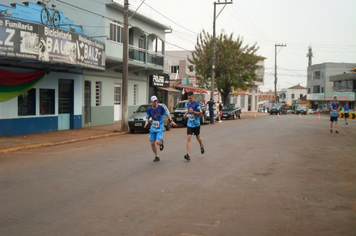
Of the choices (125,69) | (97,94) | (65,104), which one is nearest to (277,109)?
(97,94)

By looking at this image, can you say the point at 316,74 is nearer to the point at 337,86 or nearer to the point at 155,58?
the point at 337,86

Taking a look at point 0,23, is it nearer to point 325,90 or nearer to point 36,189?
point 36,189

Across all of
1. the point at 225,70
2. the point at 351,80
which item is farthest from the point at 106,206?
the point at 351,80

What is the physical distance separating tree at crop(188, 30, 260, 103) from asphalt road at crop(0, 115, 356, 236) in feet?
99.0

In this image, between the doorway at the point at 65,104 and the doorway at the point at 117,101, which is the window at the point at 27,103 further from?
the doorway at the point at 117,101

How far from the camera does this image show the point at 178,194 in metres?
6.84

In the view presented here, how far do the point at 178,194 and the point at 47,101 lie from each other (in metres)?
14.6

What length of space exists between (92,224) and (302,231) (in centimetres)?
282

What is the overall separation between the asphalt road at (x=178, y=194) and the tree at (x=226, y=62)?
99.0ft

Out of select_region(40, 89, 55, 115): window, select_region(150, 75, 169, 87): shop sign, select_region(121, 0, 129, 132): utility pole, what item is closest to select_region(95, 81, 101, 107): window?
select_region(121, 0, 129, 132): utility pole

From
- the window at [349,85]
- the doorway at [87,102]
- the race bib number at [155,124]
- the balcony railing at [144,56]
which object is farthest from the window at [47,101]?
the window at [349,85]

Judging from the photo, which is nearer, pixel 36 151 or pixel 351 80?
pixel 36 151

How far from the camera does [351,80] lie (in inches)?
2443

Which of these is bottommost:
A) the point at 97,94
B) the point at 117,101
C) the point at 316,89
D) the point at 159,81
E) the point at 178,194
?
the point at 178,194
